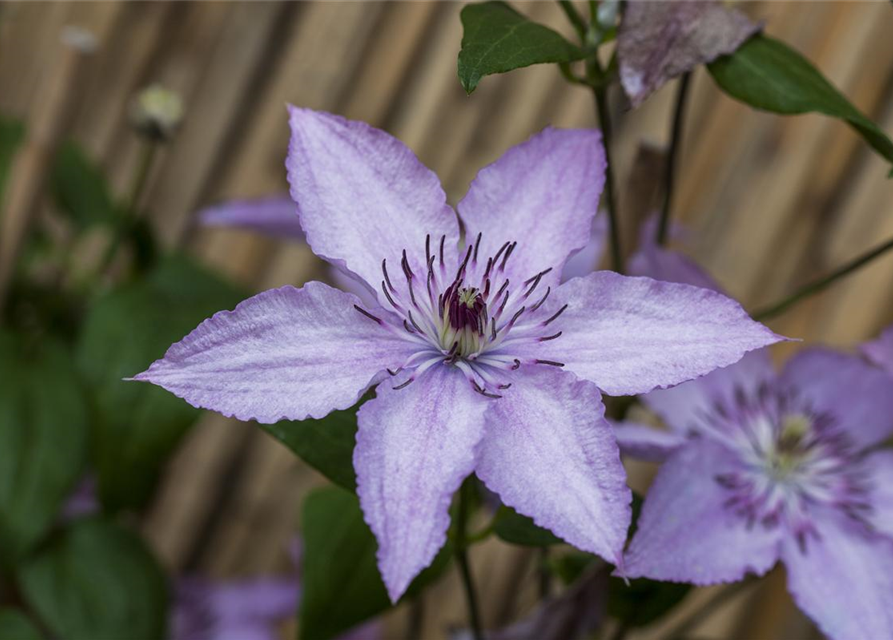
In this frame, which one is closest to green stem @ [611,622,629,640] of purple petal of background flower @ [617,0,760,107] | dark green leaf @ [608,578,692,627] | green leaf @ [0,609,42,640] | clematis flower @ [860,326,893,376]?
dark green leaf @ [608,578,692,627]

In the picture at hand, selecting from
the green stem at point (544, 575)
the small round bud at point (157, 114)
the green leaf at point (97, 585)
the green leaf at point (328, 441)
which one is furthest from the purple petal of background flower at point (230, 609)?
the green leaf at point (328, 441)

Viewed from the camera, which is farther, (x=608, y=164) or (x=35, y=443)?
(x=35, y=443)

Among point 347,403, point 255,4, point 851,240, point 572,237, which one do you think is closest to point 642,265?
point 572,237

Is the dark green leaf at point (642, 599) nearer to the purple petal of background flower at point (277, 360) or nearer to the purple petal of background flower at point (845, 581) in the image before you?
the purple petal of background flower at point (845, 581)

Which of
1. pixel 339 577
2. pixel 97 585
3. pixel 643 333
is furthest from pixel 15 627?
pixel 643 333

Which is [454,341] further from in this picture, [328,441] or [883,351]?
[883,351]

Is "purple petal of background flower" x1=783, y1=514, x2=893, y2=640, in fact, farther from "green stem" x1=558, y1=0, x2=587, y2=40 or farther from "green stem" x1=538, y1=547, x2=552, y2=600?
"green stem" x1=558, y1=0, x2=587, y2=40
